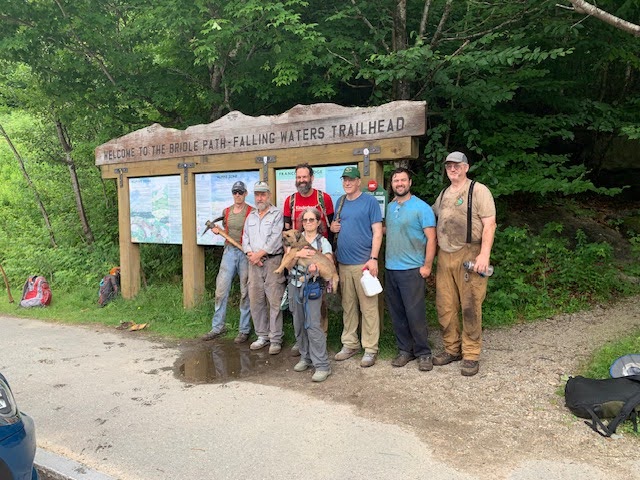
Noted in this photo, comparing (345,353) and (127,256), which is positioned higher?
(127,256)

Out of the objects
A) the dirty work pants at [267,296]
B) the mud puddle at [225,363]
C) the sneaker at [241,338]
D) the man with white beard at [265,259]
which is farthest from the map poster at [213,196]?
the mud puddle at [225,363]

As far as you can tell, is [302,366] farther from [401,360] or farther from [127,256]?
[127,256]

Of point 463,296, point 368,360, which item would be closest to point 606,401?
point 463,296

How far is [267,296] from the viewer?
5.71 meters

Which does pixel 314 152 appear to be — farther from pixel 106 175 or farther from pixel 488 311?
pixel 106 175

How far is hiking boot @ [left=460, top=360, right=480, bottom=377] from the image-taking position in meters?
4.61

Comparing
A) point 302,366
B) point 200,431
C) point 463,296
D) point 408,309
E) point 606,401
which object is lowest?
point 200,431

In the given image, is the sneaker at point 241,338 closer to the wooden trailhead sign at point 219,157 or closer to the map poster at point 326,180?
the wooden trailhead sign at point 219,157

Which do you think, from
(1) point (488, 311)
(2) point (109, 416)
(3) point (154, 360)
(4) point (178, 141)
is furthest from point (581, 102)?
(2) point (109, 416)

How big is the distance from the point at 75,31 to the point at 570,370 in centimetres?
828

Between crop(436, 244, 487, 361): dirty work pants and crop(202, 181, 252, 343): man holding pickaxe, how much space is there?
248 cm

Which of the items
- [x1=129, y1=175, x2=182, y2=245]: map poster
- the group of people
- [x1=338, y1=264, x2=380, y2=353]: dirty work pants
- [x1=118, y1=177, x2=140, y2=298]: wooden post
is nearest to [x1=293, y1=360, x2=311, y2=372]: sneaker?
the group of people

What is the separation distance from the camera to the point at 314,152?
584 cm

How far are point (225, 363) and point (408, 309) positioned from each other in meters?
2.07
